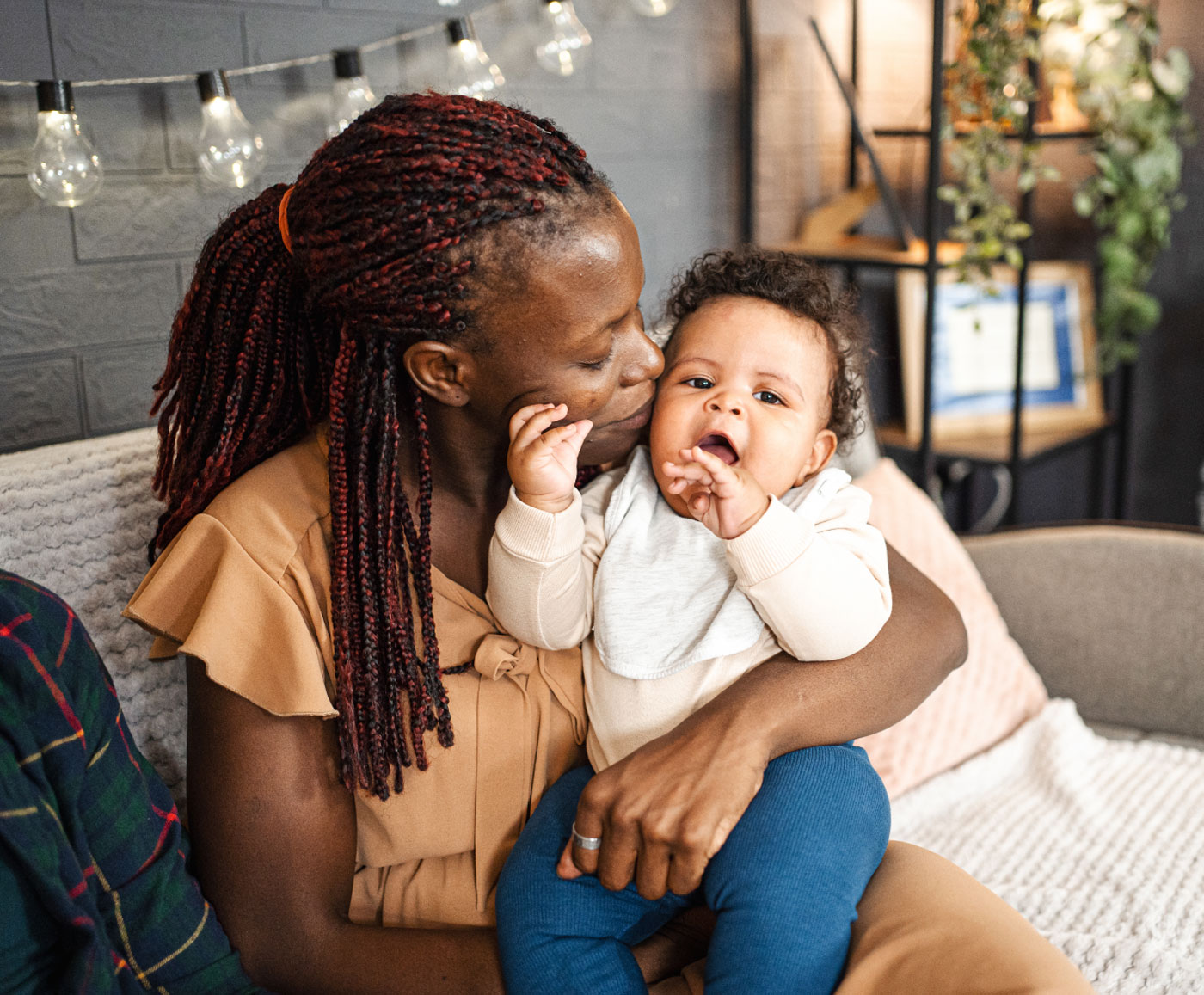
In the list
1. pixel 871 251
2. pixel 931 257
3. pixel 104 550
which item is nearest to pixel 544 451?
pixel 104 550

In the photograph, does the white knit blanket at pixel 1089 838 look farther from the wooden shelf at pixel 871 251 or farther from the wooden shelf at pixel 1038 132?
the wooden shelf at pixel 1038 132

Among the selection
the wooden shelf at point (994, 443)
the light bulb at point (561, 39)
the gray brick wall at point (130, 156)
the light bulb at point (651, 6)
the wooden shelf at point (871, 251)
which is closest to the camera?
the gray brick wall at point (130, 156)

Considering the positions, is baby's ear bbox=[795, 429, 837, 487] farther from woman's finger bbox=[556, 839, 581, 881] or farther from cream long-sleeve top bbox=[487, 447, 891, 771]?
woman's finger bbox=[556, 839, 581, 881]

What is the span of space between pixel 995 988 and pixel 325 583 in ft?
2.25

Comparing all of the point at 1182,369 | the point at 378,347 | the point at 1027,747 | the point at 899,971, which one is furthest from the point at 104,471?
the point at 1182,369

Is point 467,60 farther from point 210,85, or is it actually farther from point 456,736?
point 456,736

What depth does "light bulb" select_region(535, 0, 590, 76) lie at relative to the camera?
1.93m

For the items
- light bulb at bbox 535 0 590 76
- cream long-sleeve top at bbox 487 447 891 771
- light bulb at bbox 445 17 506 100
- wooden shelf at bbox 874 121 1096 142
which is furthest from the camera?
wooden shelf at bbox 874 121 1096 142

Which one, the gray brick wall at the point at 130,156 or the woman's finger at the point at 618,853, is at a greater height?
the gray brick wall at the point at 130,156

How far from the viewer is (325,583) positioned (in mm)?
1059

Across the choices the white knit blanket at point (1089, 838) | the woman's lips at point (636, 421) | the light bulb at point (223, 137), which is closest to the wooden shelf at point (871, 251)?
the white knit blanket at point (1089, 838)

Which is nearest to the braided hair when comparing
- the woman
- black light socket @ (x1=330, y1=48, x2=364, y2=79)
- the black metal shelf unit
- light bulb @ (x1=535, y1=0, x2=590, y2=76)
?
the woman

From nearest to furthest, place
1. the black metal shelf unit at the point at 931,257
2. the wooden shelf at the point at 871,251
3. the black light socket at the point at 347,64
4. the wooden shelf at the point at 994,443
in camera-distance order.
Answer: the black light socket at the point at 347,64
the black metal shelf unit at the point at 931,257
the wooden shelf at the point at 871,251
the wooden shelf at the point at 994,443

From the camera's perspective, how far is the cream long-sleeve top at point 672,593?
3.46 feet
